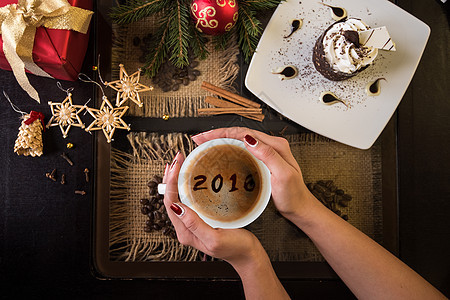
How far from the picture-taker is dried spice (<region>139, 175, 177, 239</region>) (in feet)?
2.98

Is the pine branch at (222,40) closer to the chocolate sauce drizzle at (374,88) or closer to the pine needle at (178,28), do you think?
the pine needle at (178,28)

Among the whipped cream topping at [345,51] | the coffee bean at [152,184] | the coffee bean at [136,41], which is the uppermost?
the whipped cream topping at [345,51]

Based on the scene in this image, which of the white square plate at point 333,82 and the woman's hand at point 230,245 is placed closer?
the woman's hand at point 230,245

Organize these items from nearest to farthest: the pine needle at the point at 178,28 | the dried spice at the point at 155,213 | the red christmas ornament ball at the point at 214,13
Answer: the red christmas ornament ball at the point at 214,13, the pine needle at the point at 178,28, the dried spice at the point at 155,213

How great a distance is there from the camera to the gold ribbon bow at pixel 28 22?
740 millimetres

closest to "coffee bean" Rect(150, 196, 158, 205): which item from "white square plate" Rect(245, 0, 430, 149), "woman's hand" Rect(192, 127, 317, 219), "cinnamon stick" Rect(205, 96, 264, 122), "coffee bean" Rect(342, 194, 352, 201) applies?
"woman's hand" Rect(192, 127, 317, 219)

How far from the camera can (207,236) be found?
0.72 metres

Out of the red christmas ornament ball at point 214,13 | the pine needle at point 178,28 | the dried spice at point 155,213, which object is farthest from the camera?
the dried spice at point 155,213

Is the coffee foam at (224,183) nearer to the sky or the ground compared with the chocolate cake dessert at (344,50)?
nearer to the ground

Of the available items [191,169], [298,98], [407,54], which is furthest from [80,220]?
[407,54]

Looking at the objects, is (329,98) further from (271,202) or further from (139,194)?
(139,194)

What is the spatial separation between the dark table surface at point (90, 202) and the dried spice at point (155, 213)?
0.57 ft

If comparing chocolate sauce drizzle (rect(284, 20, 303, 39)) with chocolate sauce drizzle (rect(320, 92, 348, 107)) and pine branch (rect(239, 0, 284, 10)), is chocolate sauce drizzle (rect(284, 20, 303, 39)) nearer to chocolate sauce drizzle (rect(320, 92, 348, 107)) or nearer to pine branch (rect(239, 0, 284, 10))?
pine branch (rect(239, 0, 284, 10))

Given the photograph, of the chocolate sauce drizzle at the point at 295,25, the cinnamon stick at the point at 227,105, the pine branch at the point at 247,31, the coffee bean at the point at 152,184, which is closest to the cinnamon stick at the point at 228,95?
the cinnamon stick at the point at 227,105
